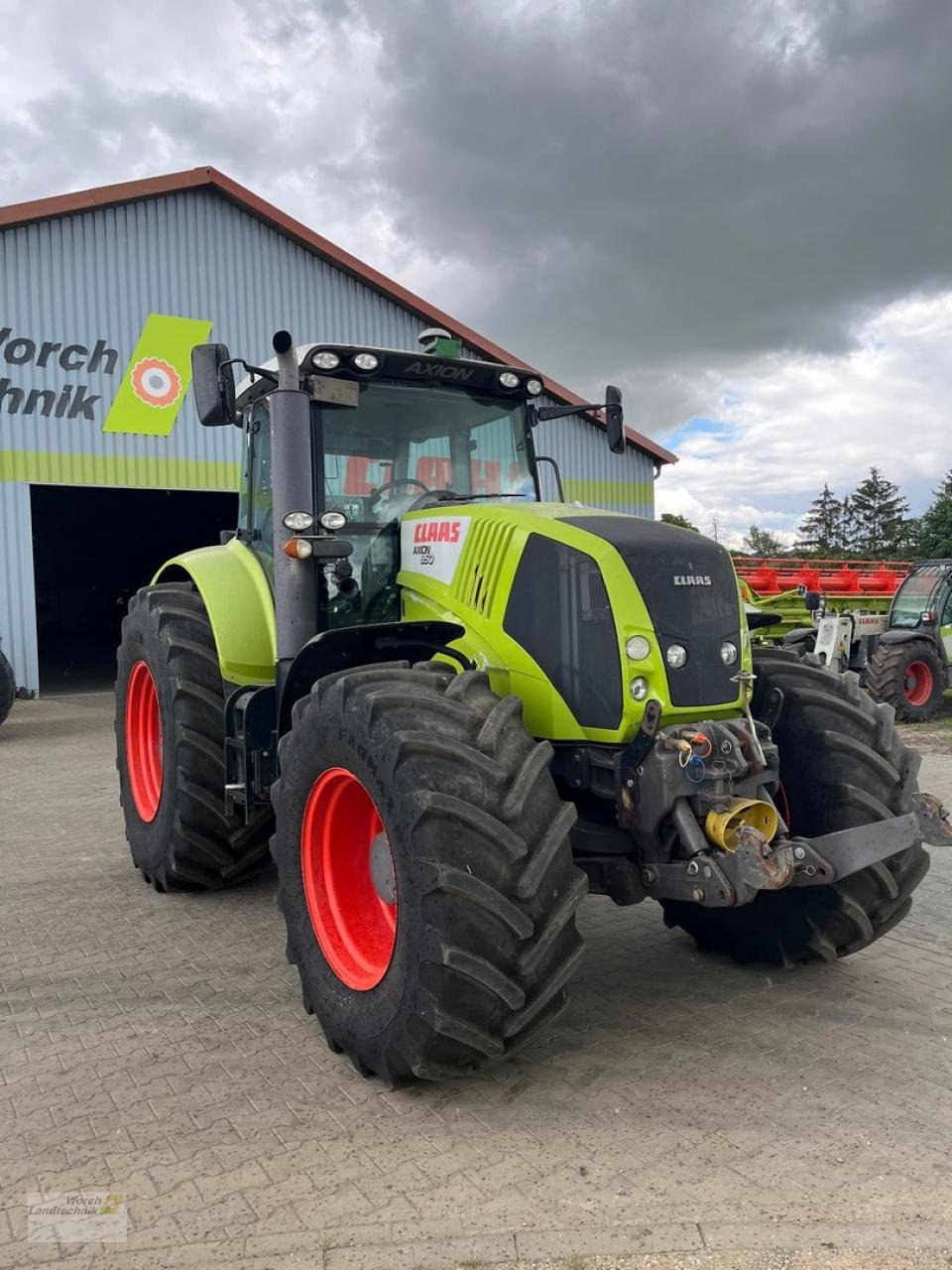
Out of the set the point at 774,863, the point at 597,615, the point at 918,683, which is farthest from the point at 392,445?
the point at 918,683

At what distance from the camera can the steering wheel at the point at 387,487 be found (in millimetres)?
4660

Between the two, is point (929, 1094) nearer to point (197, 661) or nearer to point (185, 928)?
point (185, 928)

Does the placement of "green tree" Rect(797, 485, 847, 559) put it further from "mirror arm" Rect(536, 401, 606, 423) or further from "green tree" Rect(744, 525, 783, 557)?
"mirror arm" Rect(536, 401, 606, 423)

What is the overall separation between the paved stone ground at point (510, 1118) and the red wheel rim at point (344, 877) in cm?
39

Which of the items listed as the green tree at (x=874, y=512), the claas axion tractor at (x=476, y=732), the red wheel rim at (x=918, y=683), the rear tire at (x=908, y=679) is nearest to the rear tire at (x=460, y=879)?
the claas axion tractor at (x=476, y=732)

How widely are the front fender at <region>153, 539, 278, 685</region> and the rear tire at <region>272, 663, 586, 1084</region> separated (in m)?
1.67

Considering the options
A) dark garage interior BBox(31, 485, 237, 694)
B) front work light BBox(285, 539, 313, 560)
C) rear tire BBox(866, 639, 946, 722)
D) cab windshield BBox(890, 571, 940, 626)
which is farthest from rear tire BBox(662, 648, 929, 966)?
dark garage interior BBox(31, 485, 237, 694)

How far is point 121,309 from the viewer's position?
50.9 feet

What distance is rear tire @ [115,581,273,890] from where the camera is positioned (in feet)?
17.0

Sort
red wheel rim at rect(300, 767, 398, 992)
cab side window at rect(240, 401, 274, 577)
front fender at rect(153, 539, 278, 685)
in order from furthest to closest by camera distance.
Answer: cab side window at rect(240, 401, 274, 577), front fender at rect(153, 539, 278, 685), red wheel rim at rect(300, 767, 398, 992)

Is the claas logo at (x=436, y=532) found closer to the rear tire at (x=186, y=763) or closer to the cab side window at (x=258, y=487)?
the cab side window at (x=258, y=487)

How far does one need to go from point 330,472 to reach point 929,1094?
10.8ft

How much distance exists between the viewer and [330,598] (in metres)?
4.57

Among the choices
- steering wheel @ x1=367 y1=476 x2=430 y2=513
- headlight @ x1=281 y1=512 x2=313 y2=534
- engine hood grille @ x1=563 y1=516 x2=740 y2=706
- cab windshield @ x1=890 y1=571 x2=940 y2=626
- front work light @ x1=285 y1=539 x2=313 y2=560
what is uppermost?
steering wheel @ x1=367 y1=476 x2=430 y2=513
